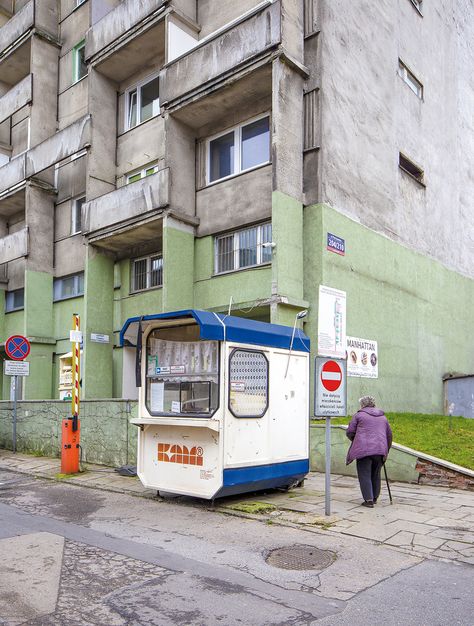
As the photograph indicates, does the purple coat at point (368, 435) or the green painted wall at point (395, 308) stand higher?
the green painted wall at point (395, 308)

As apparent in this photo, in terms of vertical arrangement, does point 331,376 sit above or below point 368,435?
above

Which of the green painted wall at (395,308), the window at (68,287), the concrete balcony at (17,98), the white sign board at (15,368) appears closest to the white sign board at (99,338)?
the window at (68,287)

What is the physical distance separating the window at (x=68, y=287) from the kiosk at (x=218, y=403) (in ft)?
39.7

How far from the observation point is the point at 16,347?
15078 millimetres

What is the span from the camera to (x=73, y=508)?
913cm

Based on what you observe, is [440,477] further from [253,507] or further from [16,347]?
[16,347]

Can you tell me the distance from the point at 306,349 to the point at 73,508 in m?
4.44

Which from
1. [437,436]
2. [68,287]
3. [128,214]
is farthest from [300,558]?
[68,287]

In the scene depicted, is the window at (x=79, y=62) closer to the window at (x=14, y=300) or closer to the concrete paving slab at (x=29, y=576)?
the window at (x=14, y=300)

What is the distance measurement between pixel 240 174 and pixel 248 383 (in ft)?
28.2

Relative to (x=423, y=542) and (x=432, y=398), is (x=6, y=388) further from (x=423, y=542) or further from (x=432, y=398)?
(x=423, y=542)

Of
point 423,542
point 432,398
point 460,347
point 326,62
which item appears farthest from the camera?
point 460,347

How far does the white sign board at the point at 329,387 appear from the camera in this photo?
27.8ft

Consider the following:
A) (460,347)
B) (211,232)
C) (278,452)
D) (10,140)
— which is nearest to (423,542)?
(278,452)
